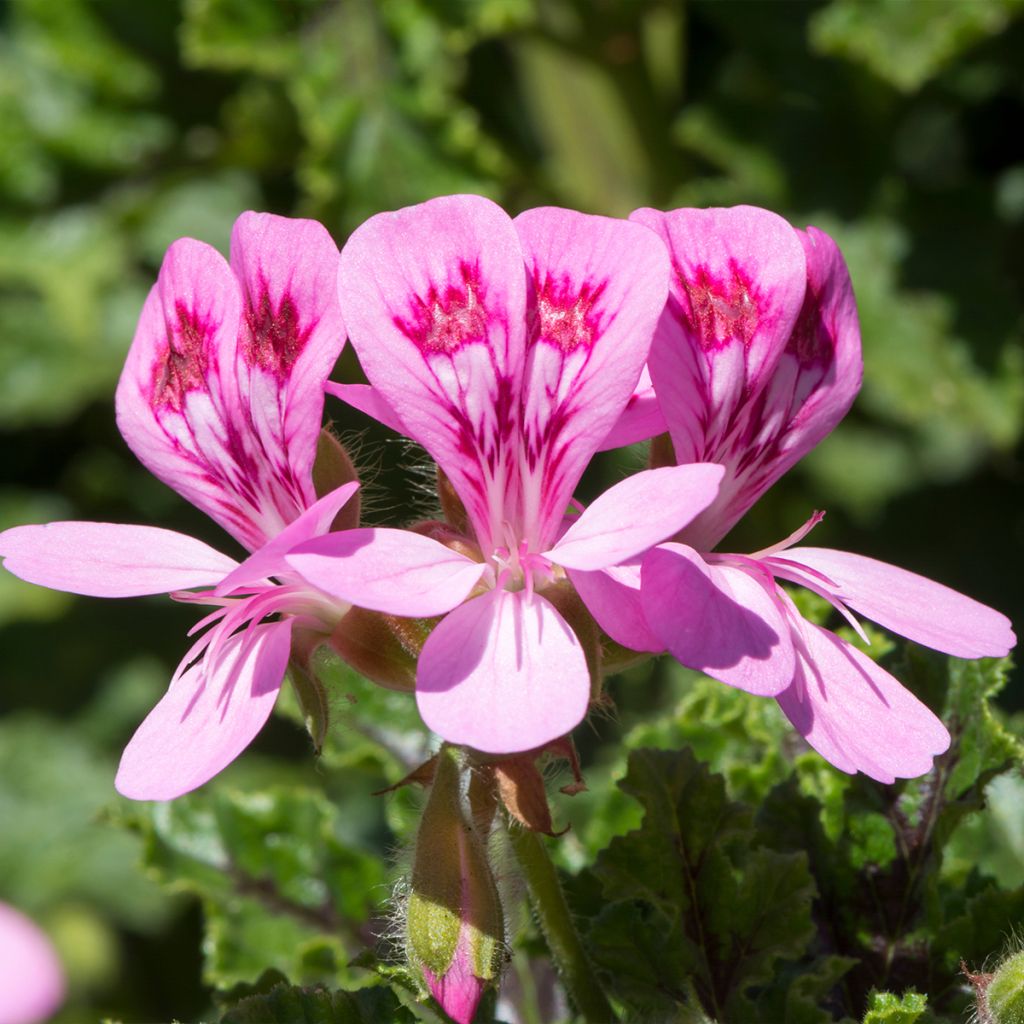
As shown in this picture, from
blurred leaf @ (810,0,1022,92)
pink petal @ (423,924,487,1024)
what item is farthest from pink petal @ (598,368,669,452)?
blurred leaf @ (810,0,1022,92)

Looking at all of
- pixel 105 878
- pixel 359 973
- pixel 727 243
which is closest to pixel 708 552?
pixel 727 243

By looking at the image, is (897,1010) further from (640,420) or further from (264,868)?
(264,868)

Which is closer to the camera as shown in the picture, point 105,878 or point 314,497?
point 314,497

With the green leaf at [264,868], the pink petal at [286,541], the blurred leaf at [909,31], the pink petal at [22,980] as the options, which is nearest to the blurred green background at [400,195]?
the blurred leaf at [909,31]

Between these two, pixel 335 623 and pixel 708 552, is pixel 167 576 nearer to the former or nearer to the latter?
pixel 335 623

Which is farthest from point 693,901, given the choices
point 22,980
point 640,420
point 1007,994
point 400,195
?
point 400,195

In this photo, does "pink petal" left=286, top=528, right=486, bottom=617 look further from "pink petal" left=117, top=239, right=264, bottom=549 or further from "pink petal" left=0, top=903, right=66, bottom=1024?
"pink petal" left=0, top=903, right=66, bottom=1024
